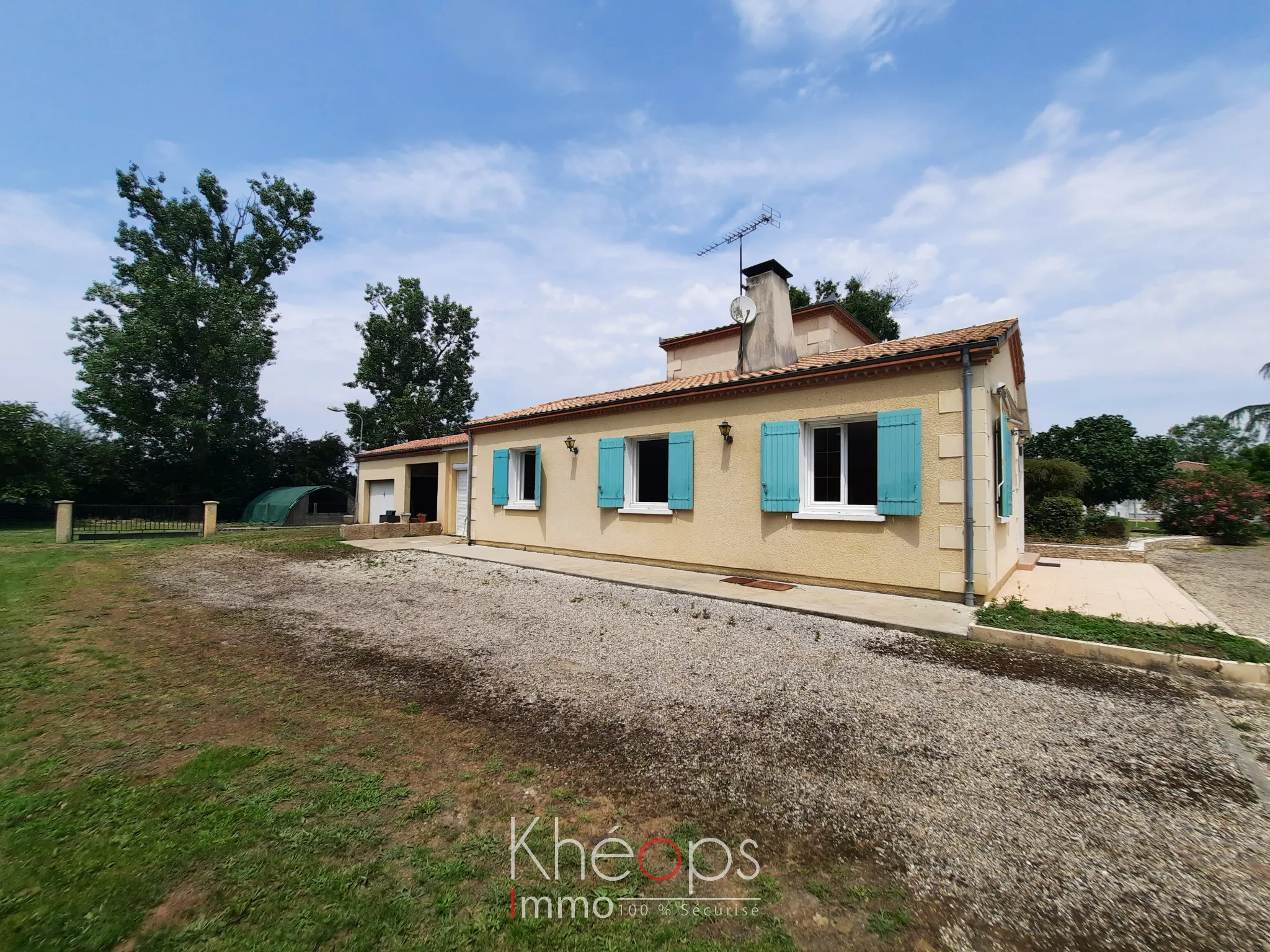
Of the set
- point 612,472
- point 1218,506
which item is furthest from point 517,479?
point 1218,506

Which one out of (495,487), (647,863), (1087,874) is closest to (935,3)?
(1087,874)

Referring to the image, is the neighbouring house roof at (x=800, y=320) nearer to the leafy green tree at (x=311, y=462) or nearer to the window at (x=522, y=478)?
the window at (x=522, y=478)

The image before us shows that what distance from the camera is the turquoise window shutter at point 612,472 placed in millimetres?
9867

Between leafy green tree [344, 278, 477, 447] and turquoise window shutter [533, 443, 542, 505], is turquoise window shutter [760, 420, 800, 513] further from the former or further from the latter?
leafy green tree [344, 278, 477, 447]

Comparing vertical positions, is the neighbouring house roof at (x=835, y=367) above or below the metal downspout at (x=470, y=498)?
above

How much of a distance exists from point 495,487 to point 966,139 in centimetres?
1151

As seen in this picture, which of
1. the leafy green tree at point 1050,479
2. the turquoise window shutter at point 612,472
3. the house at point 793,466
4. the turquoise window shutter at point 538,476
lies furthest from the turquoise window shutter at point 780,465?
the leafy green tree at point 1050,479

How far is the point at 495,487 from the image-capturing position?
492 inches

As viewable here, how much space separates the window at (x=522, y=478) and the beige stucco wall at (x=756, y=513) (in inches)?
8.9

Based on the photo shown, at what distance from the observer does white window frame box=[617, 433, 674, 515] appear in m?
9.61

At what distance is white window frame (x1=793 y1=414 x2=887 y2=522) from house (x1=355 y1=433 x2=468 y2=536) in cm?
1048

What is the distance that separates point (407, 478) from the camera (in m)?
18.4

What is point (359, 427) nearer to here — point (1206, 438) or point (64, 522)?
point (64, 522)

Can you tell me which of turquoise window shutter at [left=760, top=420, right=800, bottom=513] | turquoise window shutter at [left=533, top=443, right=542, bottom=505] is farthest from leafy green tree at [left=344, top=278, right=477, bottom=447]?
turquoise window shutter at [left=760, top=420, right=800, bottom=513]
